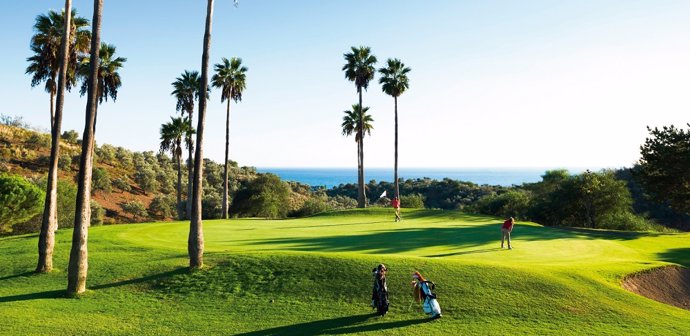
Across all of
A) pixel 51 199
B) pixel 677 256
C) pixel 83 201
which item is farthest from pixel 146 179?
pixel 677 256

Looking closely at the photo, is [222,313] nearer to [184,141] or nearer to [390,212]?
[390,212]

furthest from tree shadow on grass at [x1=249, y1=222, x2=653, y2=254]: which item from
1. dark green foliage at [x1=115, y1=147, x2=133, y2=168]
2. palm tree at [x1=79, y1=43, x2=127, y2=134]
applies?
dark green foliage at [x1=115, y1=147, x2=133, y2=168]

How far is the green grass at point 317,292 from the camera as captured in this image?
47.9 ft

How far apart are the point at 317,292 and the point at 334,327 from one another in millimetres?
3203

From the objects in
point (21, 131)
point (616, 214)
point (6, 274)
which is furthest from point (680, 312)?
point (21, 131)

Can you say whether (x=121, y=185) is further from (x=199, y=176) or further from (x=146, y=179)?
(x=199, y=176)

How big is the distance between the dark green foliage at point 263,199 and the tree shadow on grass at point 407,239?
112 ft

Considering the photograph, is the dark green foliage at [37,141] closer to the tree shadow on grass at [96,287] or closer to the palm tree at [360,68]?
the palm tree at [360,68]

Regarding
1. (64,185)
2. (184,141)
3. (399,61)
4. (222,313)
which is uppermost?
(399,61)

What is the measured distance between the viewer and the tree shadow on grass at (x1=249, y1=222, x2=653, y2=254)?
24969mm

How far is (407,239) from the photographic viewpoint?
2819 cm

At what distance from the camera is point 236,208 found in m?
67.4

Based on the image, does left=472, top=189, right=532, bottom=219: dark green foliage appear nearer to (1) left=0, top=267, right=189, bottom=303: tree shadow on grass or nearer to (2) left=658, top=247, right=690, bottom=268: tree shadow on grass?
(2) left=658, top=247, right=690, bottom=268: tree shadow on grass

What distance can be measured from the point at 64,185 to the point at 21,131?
5036cm
